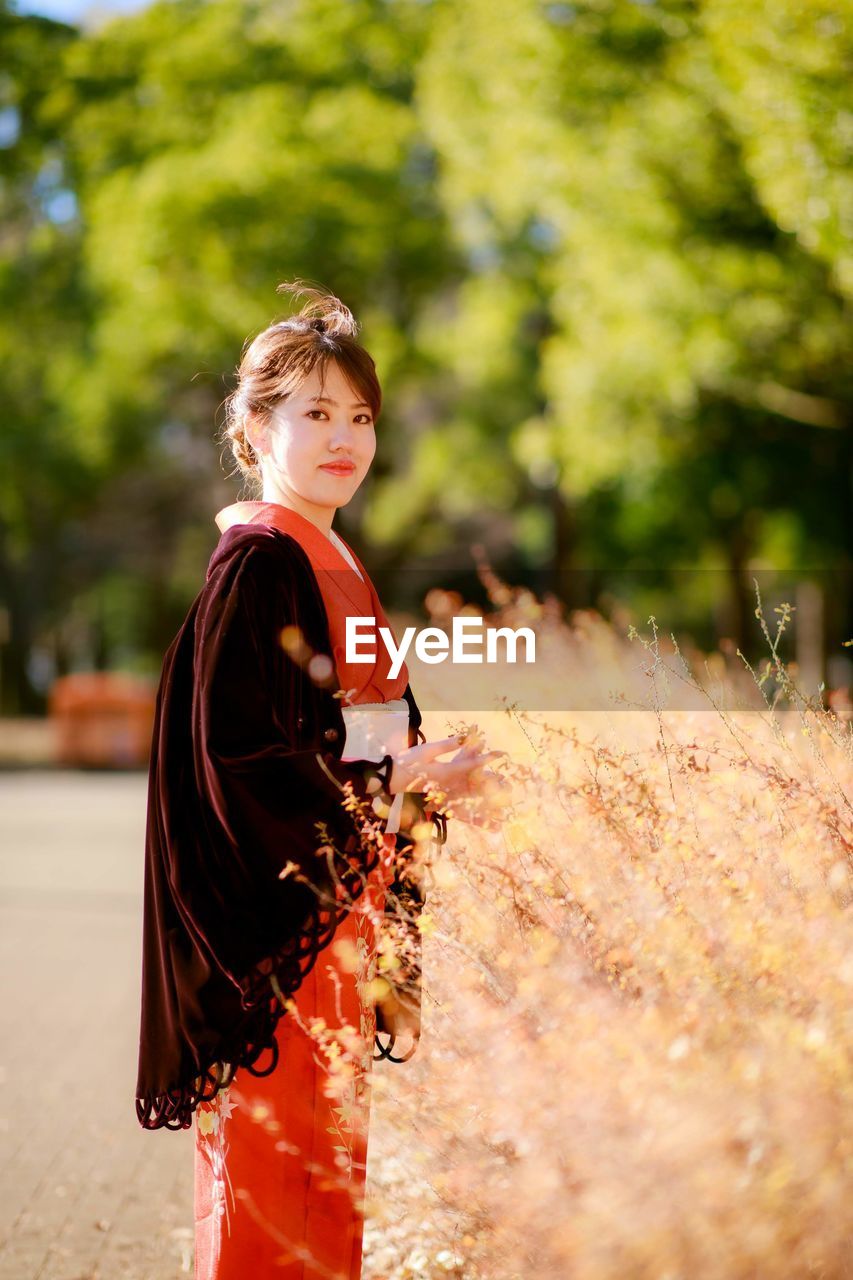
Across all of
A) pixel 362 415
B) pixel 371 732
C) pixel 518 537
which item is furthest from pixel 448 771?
pixel 518 537

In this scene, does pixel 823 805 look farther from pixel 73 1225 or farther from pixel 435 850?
pixel 73 1225

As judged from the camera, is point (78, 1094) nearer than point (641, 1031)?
No

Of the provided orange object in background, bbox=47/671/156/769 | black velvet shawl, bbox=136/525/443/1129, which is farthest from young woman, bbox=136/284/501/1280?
orange object in background, bbox=47/671/156/769

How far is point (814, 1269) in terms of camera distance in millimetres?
2189

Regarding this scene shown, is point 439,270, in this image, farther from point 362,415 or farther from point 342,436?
point 342,436

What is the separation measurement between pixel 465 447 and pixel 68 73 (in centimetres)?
814

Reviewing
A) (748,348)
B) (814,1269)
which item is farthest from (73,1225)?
(748,348)

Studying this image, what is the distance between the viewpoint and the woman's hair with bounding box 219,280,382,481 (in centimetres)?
264

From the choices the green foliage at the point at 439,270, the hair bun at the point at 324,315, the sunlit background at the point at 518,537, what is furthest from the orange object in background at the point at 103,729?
the hair bun at the point at 324,315

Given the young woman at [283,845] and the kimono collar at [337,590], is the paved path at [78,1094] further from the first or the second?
the kimono collar at [337,590]

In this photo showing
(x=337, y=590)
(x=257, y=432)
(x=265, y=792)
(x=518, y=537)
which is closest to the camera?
(x=265, y=792)

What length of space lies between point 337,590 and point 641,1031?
95cm

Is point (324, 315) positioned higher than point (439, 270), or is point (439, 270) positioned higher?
point (439, 270)

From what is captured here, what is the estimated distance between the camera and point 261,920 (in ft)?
8.00
